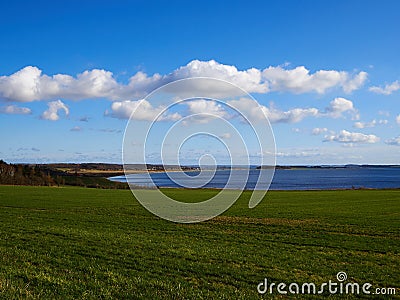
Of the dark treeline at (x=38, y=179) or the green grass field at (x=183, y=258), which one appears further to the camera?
the dark treeline at (x=38, y=179)

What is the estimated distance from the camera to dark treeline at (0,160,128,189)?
126 m

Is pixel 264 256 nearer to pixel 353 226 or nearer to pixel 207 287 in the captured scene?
pixel 207 287

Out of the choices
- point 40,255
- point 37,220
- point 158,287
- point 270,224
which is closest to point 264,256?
point 158,287

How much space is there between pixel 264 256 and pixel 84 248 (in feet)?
27.9

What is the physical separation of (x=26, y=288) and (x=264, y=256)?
1059 centimetres

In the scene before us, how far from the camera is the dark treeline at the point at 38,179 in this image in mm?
125562

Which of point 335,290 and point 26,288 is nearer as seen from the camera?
point 26,288

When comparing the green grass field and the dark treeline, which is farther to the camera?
the dark treeline

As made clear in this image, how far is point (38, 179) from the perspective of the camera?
438 feet

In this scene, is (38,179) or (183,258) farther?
(38,179)

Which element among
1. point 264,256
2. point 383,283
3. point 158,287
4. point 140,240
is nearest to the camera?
point 158,287

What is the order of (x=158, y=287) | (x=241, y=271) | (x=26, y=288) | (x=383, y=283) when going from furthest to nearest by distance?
1. (x=241, y=271)
2. (x=383, y=283)
3. (x=158, y=287)
4. (x=26, y=288)

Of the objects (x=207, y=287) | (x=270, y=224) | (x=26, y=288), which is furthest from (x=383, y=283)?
(x=270, y=224)

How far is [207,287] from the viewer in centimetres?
1263
